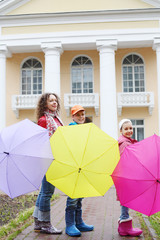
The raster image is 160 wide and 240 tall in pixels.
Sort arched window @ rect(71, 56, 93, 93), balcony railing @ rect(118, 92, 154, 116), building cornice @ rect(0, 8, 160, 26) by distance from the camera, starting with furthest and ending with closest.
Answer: arched window @ rect(71, 56, 93, 93) → balcony railing @ rect(118, 92, 154, 116) → building cornice @ rect(0, 8, 160, 26)

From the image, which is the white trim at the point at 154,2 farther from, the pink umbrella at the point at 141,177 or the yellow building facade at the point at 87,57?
the pink umbrella at the point at 141,177

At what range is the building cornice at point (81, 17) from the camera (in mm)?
15945

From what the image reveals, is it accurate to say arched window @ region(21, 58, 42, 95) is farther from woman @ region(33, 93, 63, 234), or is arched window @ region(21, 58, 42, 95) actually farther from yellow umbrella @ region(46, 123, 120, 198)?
yellow umbrella @ region(46, 123, 120, 198)

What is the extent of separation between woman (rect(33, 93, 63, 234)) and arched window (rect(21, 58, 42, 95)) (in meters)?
14.2

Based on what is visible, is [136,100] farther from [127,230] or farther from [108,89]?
[127,230]

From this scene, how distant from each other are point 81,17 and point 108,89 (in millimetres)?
4190

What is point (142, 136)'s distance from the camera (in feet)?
56.9

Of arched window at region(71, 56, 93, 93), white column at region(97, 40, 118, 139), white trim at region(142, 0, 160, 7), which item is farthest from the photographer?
arched window at region(71, 56, 93, 93)

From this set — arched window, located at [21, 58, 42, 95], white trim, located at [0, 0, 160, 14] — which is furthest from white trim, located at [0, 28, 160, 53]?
arched window, located at [21, 58, 42, 95]

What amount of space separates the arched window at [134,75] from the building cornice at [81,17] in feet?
8.84

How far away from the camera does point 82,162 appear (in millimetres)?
3326

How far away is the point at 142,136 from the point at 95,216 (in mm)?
12177

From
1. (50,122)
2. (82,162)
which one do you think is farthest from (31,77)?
(82,162)

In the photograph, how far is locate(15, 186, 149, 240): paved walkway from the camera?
161 inches
